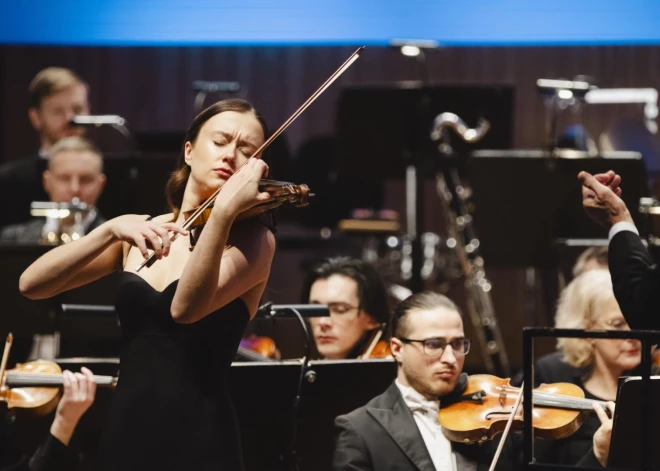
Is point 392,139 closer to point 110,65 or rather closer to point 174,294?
point 110,65

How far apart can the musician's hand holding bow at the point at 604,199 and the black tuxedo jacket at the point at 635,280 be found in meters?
0.08

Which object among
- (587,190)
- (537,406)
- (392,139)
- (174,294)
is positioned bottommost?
(537,406)

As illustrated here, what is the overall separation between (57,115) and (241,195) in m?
3.44

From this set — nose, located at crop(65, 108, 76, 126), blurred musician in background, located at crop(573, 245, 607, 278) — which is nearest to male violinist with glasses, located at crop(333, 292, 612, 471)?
blurred musician in background, located at crop(573, 245, 607, 278)

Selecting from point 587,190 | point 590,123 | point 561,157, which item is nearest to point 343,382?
point 587,190

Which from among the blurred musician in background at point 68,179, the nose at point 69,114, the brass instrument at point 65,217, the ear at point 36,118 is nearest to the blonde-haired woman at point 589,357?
the brass instrument at point 65,217

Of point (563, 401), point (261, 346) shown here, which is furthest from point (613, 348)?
point (261, 346)

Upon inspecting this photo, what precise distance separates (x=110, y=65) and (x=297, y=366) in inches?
190

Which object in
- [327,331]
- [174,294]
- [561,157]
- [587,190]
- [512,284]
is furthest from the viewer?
[512,284]

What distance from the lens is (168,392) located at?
7.44 ft

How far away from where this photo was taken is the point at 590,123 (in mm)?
7043

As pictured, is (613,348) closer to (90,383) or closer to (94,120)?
(90,383)

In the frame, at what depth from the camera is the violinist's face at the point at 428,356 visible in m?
2.98

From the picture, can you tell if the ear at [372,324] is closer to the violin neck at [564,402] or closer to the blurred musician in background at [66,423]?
the violin neck at [564,402]
